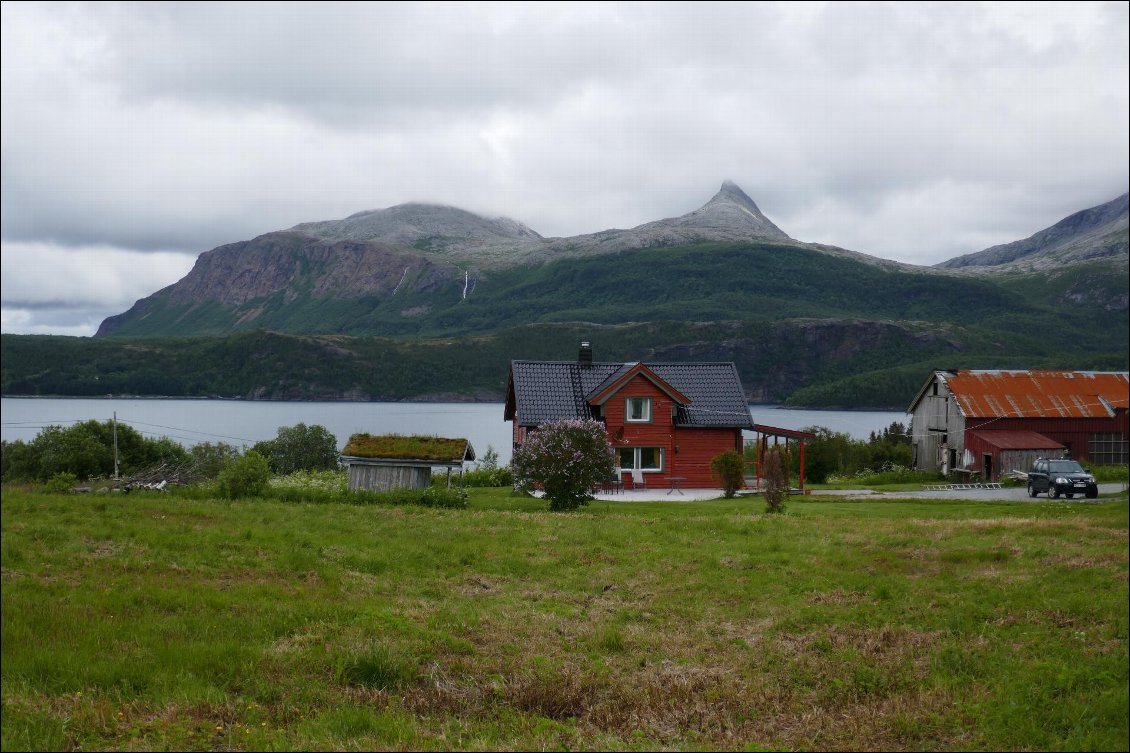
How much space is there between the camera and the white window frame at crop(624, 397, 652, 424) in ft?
133

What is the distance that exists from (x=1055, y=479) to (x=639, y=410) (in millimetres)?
20037

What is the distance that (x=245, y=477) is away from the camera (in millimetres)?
25750

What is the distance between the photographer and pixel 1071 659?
790 cm

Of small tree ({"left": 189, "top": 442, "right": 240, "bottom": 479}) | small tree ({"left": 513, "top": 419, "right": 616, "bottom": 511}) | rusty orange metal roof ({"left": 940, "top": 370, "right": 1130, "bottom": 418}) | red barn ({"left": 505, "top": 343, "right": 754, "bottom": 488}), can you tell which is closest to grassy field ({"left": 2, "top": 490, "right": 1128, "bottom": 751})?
rusty orange metal roof ({"left": 940, "top": 370, "right": 1130, "bottom": 418})

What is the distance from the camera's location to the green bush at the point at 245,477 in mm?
25234

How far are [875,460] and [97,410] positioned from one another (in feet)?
181

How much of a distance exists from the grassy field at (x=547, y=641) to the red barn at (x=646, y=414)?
2404cm

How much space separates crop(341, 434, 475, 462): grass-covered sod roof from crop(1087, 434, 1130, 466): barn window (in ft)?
75.9

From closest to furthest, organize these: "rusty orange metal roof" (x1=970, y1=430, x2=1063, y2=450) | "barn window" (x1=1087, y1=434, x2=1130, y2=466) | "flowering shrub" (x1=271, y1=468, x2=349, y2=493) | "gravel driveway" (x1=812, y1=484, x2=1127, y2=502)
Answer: "barn window" (x1=1087, y1=434, x2=1130, y2=466)
"rusty orange metal roof" (x1=970, y1=430, x2=1063, y2=450)
"gravel driveway" (x1=812, y1=484, x2=1127, y2=502)
"flowering shrub" (x1=271, y1=468, x2=349, y2=493)

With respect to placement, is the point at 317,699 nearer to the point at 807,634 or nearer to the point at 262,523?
the point at 807,634

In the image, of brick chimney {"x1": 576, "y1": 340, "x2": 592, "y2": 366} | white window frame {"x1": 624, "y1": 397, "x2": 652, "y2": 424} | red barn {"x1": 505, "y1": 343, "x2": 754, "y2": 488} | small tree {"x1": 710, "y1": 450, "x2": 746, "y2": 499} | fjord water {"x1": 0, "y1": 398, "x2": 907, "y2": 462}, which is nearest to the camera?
fjord water {"x1": 0, "y1": 398, "x2": 907, "y2": 462}

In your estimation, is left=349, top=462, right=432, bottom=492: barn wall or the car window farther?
left=349, top=462, right=432, bottom=492: barn wall

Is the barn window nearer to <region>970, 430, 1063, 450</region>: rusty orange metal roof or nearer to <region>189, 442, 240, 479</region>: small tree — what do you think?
<region>970, 430, 1063, 450</region>: rusty orange metal roof

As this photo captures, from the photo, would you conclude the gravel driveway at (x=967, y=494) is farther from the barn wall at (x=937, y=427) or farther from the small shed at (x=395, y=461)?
the small shed at (x=395, y=461)
